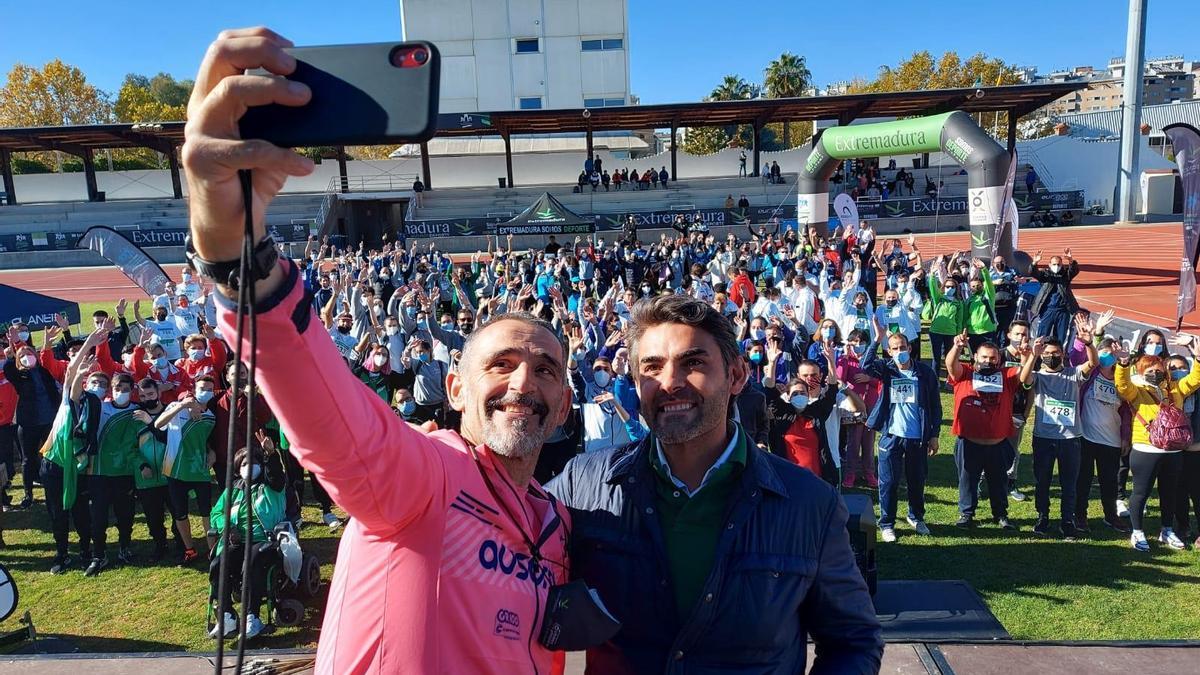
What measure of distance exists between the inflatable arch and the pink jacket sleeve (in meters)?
17.6

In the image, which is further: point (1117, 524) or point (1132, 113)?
point (1132, 113)

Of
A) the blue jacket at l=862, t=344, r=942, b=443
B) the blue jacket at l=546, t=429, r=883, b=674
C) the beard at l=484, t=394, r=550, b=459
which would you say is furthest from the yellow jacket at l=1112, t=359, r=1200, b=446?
the beard at l=484, t=394, r=550, b=459

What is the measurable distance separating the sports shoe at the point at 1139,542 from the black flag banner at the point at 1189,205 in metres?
4.57

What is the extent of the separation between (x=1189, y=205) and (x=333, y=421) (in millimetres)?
12084

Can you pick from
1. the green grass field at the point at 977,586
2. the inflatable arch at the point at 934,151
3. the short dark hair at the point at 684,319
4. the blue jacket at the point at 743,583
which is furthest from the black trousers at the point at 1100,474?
the inflatable arch at the point at 934,151

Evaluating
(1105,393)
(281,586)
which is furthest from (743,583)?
(1105,393)

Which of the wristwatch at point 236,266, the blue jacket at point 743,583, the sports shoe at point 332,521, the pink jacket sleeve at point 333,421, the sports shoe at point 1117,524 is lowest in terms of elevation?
the sports shoe at point 1117,524

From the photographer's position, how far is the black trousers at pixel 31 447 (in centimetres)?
776

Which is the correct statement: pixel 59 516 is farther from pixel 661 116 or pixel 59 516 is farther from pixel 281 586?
pixel 661 116

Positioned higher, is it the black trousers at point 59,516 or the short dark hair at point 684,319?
the short dark hair at point 684,319

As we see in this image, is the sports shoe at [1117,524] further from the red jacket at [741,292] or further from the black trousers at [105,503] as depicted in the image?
the black trousers at [105,503]

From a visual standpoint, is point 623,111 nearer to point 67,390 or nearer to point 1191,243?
point 1191,243

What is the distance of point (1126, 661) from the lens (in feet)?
11.6

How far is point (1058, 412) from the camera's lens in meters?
6.49
